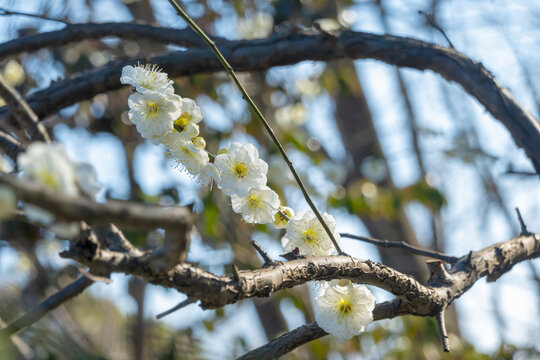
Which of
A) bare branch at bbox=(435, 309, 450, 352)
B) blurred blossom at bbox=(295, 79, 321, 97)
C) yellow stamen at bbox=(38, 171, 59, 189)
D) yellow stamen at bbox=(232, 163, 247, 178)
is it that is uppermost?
blurred blossom at bbox=(295, 79, 321, 97)

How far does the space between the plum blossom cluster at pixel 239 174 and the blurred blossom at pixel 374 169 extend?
267cm

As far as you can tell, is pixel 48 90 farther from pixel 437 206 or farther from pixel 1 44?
pixel 437 206

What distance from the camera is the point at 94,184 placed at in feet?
1.94

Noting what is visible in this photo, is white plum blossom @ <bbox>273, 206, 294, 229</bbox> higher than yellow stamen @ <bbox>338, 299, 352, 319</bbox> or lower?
higher

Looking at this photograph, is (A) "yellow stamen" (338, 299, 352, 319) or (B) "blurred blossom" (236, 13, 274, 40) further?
(B) "blurred blossom" (236, 13, 274, 40)

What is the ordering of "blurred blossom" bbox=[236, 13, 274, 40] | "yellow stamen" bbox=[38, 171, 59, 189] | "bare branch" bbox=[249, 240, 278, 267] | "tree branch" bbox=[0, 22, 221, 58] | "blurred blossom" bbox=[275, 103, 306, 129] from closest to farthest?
"yellow stamen" bbox=[38, 171, 59, 189], "bare branch" bbox=[249, 240, 278, 267], "tree branch" bbox=[0, 22, 221, 58], "blurred blossom" bbox=[236, 13, 274, 40], "blurred blossom" bbox=[275, 103, 306, 129]

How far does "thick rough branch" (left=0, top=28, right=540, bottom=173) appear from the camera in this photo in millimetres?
1576

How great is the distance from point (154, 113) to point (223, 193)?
0.82 ft

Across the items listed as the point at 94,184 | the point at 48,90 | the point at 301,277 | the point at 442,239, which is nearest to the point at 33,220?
the point at 94,184

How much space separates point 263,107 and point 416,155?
4.99ft

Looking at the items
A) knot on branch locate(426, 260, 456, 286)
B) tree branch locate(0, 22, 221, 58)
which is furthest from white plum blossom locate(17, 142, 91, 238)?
tree branch locate(0, 22, 221, 58)

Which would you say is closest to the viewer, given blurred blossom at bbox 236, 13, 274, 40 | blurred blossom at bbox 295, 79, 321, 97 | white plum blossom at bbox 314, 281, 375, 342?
white plum blossom at bbox 314, 281, 375, 342

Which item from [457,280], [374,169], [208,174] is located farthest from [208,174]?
[374,169]

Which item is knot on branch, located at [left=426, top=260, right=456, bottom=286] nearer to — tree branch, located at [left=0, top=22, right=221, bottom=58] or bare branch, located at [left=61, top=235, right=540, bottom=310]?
bare branch, located at [left=61, top=235, right=540, bottom=310]
